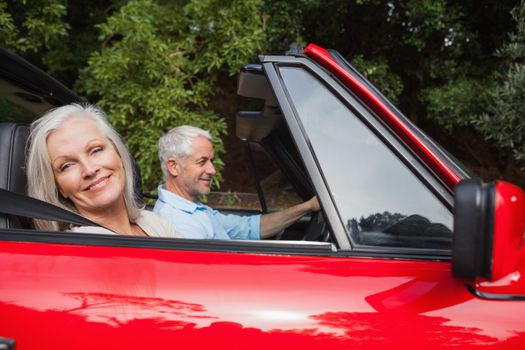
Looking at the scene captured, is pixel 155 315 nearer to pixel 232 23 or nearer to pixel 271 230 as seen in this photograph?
pixel 271 230

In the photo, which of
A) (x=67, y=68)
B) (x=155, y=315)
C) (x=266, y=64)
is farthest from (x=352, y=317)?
(x=67, y=68)

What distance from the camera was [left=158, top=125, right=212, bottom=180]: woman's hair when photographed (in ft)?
8.63

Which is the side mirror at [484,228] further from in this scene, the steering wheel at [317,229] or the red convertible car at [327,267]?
the steering wheel at [317,229]

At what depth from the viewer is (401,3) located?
8.04 metres

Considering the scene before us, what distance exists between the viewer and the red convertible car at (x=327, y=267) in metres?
1.07

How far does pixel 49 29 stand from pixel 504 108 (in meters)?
6.56

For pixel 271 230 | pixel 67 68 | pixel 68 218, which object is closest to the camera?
pixel 68 218

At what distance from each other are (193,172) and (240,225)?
0.38 m

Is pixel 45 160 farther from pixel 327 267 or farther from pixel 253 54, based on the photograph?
pixel 253 54

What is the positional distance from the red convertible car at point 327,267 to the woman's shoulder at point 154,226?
598 millimetres

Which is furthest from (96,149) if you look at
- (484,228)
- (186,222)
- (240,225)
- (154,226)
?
(484,228)

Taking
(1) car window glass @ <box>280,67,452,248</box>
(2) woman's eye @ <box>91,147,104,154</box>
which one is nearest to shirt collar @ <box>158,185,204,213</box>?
(2) woman's eye @ <box>91,147,104,154</box>

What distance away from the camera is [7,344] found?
3.55 feet

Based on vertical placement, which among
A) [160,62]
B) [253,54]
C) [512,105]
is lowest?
[512,105]
